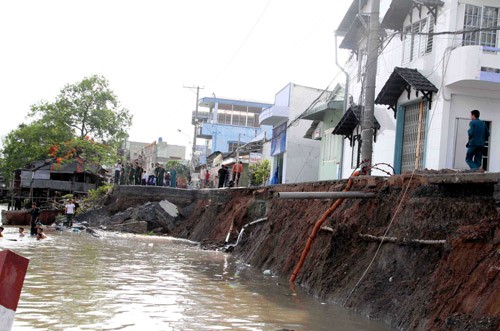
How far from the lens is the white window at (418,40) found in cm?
1892

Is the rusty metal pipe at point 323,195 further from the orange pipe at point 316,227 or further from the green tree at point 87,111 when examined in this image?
the green tree at point 87,111

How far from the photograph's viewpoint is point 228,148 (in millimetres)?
61656

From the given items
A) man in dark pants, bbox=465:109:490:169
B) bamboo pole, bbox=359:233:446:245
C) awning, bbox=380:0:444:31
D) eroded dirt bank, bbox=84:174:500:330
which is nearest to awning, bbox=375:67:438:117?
awning, bbox=380:0:444:31

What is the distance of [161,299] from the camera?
413 inches

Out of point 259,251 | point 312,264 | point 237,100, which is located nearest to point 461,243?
point 312,264

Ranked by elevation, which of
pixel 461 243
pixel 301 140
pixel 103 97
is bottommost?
pixel 461 243

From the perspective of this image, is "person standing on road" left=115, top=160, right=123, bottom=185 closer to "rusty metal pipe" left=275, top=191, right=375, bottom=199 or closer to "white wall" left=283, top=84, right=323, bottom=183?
"white wall" left=283, top=84, right=323, bottom=183

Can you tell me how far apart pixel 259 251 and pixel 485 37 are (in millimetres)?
9595

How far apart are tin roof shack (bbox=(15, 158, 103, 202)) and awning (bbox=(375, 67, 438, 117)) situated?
3177 cm

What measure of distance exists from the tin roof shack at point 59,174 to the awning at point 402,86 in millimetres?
31767

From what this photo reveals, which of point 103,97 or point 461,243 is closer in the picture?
point 461,243

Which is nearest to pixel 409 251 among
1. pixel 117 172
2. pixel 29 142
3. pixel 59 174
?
pixel 117 172

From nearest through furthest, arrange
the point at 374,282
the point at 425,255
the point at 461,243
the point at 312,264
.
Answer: the point at 461,243 < the point at 425,255 < the point at 374,282 < the point at 312,264

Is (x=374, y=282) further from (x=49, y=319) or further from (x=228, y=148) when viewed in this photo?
(x=228, y=148)
